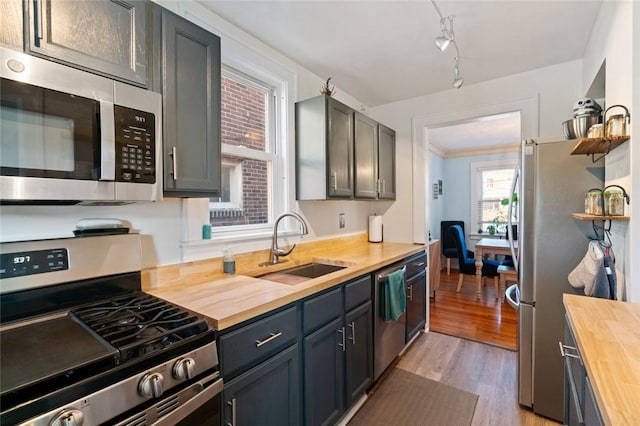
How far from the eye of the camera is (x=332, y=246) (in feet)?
9.35

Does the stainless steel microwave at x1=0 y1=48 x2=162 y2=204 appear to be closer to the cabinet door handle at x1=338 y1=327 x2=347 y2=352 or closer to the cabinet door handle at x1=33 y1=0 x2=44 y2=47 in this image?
the cabinet door handle at x1=33 y1=0 x2=44 y2=47

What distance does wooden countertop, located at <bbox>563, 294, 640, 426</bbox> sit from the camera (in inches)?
26.2

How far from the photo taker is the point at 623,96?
1.39 m

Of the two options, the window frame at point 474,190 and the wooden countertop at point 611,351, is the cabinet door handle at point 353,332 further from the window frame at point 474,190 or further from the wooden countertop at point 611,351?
the window frame at point 474,190

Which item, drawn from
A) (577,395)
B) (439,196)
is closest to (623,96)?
(577,395)

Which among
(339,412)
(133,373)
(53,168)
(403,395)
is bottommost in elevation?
(403,395)

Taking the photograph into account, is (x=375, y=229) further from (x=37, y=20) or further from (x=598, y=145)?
(x=37, y=20)

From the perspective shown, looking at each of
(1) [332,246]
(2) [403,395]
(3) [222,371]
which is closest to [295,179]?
(1) [332,246]

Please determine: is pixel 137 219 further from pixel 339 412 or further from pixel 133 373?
pixel 339 412

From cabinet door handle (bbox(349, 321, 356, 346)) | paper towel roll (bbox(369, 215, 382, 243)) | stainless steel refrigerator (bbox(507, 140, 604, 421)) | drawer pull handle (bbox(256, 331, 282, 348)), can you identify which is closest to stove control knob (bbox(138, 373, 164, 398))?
drawer pull handle (bbox(256, 331, 282, 348))

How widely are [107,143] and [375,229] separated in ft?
9.07

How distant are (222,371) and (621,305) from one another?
5.41 feet

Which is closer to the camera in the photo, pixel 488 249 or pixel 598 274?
pixel 598 274

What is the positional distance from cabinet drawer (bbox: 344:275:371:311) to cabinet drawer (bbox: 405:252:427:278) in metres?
0.74
